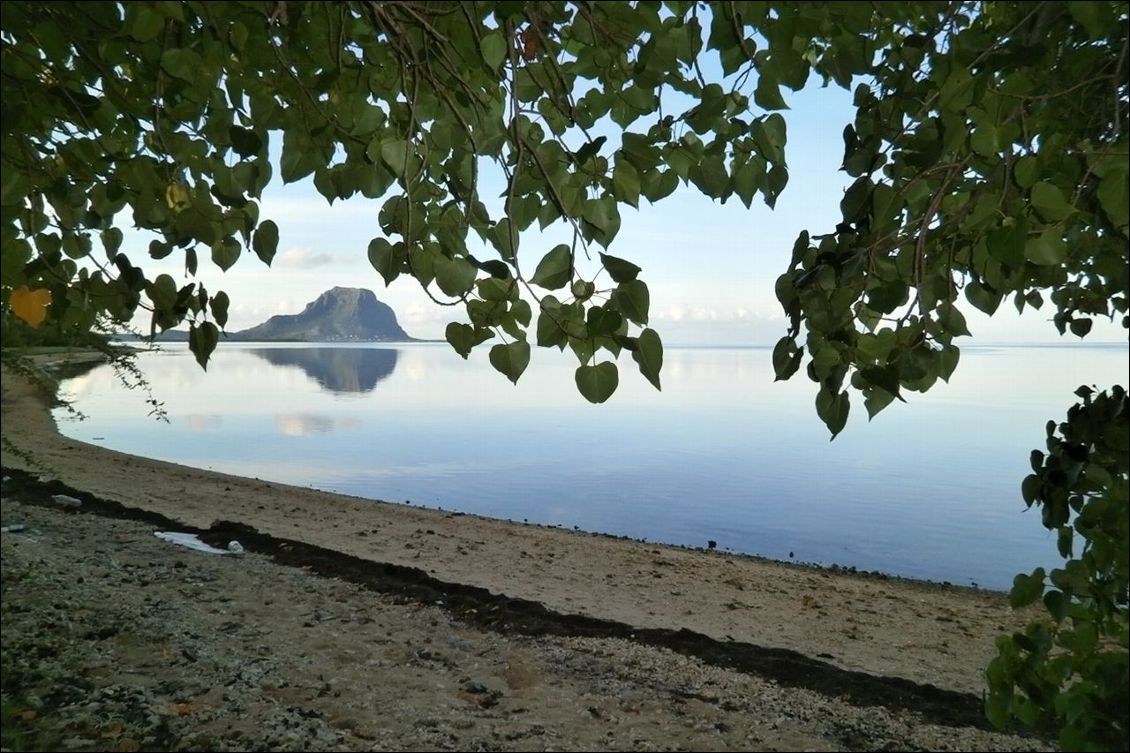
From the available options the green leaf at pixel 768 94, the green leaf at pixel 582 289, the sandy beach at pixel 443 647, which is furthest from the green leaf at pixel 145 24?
the sandy beach at pixel 443 647

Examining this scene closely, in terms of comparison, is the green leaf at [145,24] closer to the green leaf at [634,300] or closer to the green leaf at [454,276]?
the green leaf at [454,276]

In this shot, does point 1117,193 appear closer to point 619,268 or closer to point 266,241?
point 619,268

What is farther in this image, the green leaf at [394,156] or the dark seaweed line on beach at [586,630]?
the dark seaweed line on beach at [586,630]

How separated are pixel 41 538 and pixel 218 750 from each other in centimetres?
308

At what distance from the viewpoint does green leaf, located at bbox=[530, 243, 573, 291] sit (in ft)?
4.06

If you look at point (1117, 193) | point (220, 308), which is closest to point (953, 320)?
point (1117, 193)

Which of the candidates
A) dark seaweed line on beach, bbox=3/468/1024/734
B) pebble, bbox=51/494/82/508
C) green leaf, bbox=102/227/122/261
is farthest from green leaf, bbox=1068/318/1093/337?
pebble, bbox=51/494/82/508

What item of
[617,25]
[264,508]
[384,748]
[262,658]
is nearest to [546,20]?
[617,25]

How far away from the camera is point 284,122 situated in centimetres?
178

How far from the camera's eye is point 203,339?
1.59 meters

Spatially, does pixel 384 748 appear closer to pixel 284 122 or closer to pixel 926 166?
pixel 284 122

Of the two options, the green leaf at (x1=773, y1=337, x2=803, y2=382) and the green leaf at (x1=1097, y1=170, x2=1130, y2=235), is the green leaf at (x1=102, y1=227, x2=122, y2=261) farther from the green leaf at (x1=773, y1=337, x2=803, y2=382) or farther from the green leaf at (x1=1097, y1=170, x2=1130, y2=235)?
the green leaf at (x1=1097, y1=170, x2=1130, y2=235)

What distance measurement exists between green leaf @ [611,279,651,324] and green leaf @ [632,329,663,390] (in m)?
0.03

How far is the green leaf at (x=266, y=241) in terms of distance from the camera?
5.49 feet
